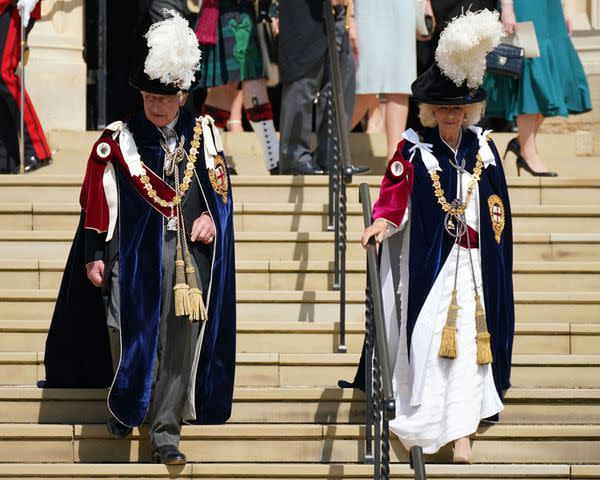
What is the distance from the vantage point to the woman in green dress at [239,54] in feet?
41.5

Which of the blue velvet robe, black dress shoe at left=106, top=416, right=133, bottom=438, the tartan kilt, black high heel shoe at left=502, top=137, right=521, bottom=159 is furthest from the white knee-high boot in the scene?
black dress shoe at left=106, top=416, right=133, bottom=438

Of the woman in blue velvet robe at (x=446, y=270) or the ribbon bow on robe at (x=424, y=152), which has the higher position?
the ribbon bow on robe at (x=424, y=152)

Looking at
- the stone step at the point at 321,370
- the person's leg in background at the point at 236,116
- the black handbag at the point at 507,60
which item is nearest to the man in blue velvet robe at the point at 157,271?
the stone step at the point at 321,370

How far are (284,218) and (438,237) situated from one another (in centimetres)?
222

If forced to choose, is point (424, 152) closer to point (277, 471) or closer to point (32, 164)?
point (277, 471)

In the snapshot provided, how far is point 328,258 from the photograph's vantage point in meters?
11.2

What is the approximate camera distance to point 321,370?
32.8ft

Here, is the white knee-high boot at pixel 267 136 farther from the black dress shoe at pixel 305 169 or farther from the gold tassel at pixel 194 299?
the gold tassel at pixel 194 299

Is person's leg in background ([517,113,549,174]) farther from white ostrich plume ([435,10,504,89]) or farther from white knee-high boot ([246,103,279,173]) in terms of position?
white ostrich plume ([435,10,504,89])

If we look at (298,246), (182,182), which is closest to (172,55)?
(182,182)

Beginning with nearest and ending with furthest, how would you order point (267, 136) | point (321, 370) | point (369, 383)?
1. point (369, 383)
2. point (321, 370)
3. point (267, 136)

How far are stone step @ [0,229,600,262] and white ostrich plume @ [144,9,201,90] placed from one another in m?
2.06

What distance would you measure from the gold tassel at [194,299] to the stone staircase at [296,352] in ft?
1.84

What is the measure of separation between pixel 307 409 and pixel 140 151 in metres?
1.53
